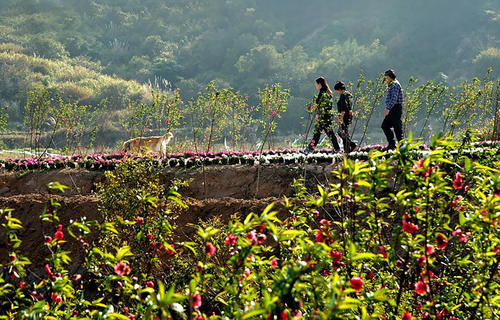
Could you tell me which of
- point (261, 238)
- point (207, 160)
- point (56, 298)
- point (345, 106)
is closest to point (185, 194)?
point (207, 160)

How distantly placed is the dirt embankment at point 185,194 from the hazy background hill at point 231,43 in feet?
81.2

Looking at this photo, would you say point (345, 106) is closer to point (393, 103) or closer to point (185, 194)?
point (393, 103)

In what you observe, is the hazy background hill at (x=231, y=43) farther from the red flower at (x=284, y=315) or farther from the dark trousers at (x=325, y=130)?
the red flower at (x=284, y=315)

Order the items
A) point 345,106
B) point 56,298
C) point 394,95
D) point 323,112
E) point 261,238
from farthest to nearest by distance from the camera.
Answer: point 345,106 < point 394,95 < point 323,112 < point 56,298 < point 261,238

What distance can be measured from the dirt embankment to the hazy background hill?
24.8m

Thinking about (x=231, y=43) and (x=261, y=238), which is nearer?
(x=261, y=238)

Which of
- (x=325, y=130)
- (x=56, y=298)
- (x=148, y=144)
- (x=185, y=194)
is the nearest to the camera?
(x=56, y=298)

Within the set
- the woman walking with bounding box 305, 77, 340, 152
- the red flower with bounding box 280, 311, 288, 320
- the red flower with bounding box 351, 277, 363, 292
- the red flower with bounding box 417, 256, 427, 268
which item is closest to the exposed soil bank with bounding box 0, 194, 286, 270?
the woman walking with bounding box 305, 77, 340, 152

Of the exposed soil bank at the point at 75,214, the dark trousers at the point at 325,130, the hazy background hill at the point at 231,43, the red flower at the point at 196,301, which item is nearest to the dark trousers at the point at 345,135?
the dark trousers at the point at 325,130

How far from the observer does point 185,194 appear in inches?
321

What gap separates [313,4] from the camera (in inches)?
2591

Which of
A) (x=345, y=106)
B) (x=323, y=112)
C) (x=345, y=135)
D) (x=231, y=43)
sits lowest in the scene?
(x=345, y=135)

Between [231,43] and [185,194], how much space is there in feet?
150

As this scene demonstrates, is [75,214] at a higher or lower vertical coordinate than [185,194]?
lower
